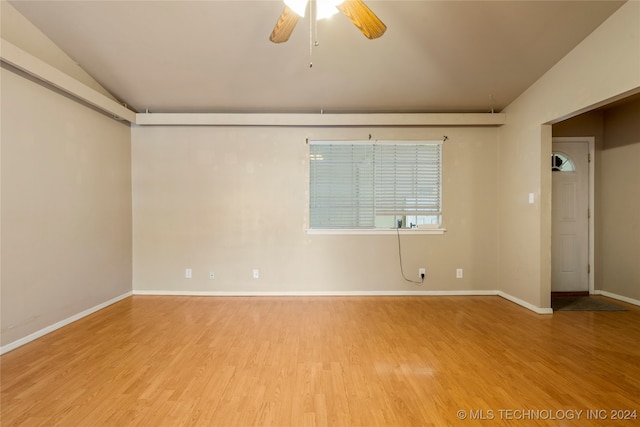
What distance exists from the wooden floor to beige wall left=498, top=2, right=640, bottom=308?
2.16ft

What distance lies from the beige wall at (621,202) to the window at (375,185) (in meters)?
2.42

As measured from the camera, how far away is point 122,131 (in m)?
4.05

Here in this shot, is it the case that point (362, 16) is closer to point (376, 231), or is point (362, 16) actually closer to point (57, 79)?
point (376, 231)

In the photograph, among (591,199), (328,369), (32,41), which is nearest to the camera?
(328,369)

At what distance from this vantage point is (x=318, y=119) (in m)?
4.01

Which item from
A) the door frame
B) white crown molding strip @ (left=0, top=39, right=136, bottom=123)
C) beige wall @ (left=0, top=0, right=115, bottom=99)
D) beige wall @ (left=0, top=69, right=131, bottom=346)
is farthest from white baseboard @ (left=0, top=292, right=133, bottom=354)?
the door frame

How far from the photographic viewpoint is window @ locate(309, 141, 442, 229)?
14.0 feet

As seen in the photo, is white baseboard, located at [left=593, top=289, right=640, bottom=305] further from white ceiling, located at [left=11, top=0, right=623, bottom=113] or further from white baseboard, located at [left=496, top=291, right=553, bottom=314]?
white ceiling, located at [left=11, top=0, right=623, bottom=113]

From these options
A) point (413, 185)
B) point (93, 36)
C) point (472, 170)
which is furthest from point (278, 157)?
point (472, 170)

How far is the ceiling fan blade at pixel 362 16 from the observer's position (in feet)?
5.98

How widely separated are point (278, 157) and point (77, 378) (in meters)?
3.09

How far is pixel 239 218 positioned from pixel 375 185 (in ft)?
6.60

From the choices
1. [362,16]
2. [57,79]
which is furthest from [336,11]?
[57,79]

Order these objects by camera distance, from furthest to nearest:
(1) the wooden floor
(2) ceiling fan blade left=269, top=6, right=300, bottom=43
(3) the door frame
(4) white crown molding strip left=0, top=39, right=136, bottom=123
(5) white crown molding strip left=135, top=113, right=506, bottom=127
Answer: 1. (3) the door frame
2. (5) white crown molding strip left=135, top=113, right=506, bottom=127
3. (4) white crown molding strip left=0, top=39, right=136, bottom=123
4. (2) ceiling fan blade left=269, top=6, right=300, bottom=43
5. (1) the wooden floor
